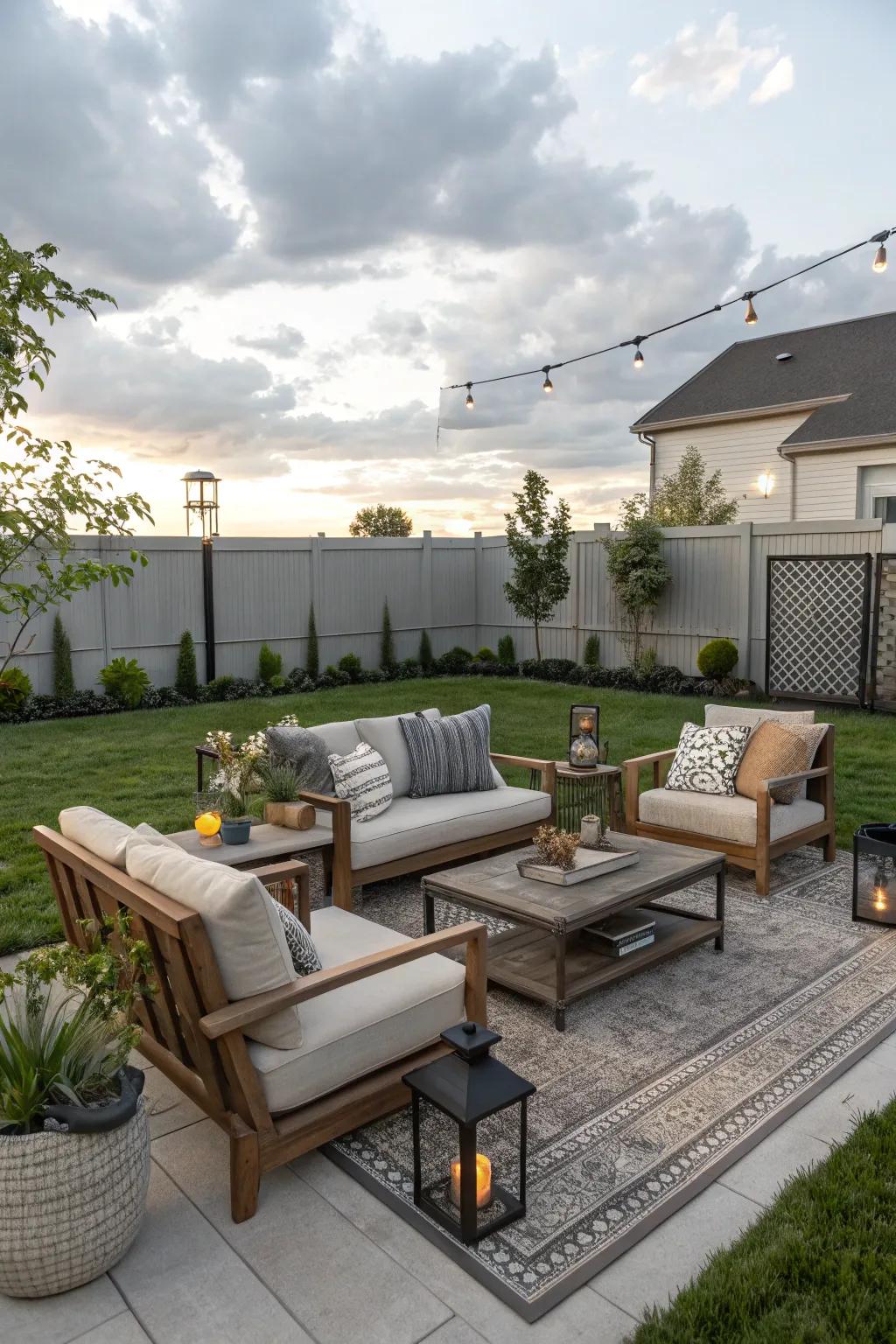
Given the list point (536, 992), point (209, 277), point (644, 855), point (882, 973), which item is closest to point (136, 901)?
point (536, 992)

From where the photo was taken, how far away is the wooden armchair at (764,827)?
15.4 feet

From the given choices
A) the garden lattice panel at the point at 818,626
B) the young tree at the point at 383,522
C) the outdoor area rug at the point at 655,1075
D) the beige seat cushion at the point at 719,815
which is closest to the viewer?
the outdoor area rug at the point at 655,1075

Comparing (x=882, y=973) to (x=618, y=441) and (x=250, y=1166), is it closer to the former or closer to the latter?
(x=250, y=1166)

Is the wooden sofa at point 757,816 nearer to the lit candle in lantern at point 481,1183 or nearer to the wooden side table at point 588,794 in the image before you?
the wooden side table at point 588,794

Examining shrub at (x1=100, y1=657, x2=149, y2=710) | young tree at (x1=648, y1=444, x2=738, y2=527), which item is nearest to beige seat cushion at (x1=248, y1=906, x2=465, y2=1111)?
shrub at (x1=100, y1=657, x2=149, y2=710)

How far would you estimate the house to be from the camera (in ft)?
47.2

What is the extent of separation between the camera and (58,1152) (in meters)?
1.97

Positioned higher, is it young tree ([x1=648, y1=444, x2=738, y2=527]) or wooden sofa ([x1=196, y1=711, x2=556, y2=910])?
young tree ([x1=648, y1=444, x2=738, y2=527])

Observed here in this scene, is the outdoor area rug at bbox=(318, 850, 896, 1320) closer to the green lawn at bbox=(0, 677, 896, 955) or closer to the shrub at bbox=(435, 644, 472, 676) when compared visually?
the green lawn at bbox=(0, 677, 896, 955)

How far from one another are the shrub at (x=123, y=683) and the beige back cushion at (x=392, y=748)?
6.19 metres

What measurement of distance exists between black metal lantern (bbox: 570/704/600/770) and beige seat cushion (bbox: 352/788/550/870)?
0.93 feet

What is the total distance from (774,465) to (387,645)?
25.8 feet

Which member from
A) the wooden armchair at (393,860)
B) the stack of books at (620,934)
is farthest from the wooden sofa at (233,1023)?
the wooden armchair at (393,860)

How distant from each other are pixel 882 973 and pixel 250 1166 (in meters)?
2.76
